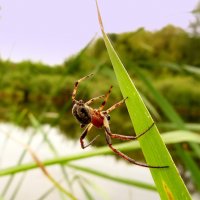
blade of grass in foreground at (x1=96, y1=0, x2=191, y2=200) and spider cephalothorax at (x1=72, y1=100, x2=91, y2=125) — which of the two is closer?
blade of grass in foreground at (x1=96, y1=0, x2=191, y2=200)

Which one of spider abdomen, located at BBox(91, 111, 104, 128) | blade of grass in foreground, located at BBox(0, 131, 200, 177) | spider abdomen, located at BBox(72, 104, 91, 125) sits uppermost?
spider abdomen, located at BBox(72, 104, 91, 125)

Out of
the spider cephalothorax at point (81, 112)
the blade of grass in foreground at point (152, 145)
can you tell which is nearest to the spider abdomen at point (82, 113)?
the spider cephalothorax at point (81, 112)

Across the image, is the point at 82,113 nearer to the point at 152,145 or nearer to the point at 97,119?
the point at 97,119

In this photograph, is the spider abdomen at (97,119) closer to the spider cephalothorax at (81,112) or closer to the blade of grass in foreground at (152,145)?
the spider cephalothorax at (81,112)

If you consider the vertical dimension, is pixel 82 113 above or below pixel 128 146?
above

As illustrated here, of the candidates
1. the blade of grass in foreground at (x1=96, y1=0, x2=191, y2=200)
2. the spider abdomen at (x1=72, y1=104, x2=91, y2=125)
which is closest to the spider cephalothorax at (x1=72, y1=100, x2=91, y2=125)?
the spider abdomen at (x1=72, y1=104, x2=91, y2=125)

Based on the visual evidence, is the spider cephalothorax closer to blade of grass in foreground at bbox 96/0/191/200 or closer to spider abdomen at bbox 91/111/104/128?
spider abdomen at bbox 91/111/104/128

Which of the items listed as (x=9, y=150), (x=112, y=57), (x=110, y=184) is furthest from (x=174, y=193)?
(x=9, y=150)

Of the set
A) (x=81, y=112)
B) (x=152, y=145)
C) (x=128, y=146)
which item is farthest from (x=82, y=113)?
(x=152, y=145)
